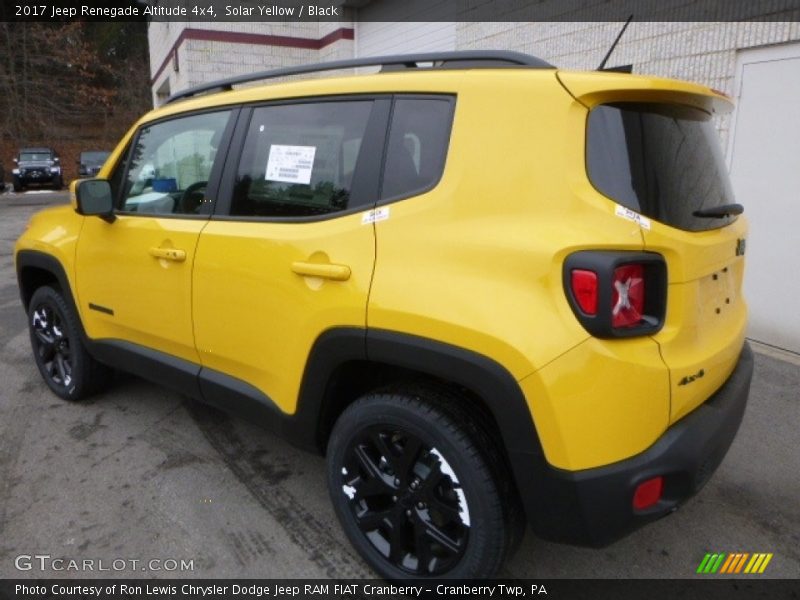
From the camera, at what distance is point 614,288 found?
1715 mm

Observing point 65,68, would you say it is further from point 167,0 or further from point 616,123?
point 616,123

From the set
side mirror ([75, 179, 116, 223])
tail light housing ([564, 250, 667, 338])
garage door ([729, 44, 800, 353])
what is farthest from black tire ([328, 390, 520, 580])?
garage door ([729, 44, 800, 353])

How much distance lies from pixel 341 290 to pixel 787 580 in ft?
6.69

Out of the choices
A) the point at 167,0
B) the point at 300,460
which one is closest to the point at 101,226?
the point at 300,460

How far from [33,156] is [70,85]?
1252 cm

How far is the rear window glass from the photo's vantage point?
5.99 feet

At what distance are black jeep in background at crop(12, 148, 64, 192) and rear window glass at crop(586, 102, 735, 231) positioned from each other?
25713 millimetres

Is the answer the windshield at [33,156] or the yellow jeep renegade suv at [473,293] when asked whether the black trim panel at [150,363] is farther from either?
the windshield at [33,156]

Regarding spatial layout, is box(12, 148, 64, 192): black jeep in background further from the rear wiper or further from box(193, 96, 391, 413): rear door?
the rear wiper

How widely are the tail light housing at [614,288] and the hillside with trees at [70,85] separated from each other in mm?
31908

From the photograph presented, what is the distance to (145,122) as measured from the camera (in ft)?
10.8

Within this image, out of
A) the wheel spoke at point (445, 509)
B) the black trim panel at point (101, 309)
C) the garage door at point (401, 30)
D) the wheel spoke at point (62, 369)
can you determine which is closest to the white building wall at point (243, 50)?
the garage door at point (401, 30)

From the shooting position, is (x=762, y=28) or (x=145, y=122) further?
(x=762, y=28)

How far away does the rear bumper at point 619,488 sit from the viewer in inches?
69.3
